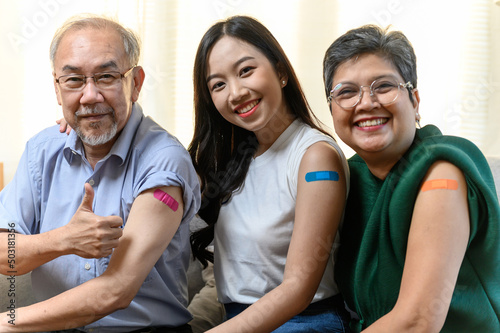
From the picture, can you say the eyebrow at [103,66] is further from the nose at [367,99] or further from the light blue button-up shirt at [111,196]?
the nose at [367,99]

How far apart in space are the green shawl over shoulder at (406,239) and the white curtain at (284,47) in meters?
1.47

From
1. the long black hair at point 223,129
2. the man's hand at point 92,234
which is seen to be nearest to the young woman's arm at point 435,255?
the long black hair at point 223,129

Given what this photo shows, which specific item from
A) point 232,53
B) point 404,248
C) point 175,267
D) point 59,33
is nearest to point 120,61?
point 59,33

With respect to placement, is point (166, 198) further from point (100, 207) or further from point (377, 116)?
point (377, 116)

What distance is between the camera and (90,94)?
1432 mm

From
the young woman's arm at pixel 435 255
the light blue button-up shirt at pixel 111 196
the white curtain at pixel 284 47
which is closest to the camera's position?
the young woman's arm at pixel 435 255

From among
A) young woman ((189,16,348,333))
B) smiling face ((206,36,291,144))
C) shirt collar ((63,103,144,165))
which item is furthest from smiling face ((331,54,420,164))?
shirt collar ((63,103,144,165))

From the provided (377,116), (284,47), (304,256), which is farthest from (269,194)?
(284,47)

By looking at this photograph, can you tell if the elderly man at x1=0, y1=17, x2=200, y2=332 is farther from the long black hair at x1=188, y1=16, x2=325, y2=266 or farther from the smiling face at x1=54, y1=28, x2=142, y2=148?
the long black hair at x1=188, y1=16, x2=325, y2=266

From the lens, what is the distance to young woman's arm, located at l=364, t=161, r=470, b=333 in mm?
1105

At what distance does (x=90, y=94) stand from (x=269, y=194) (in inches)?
21.4

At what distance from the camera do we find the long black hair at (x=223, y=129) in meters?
1.54

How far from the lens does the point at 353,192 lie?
148 cm

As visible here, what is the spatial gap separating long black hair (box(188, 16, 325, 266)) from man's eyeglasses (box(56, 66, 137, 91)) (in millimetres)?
253
